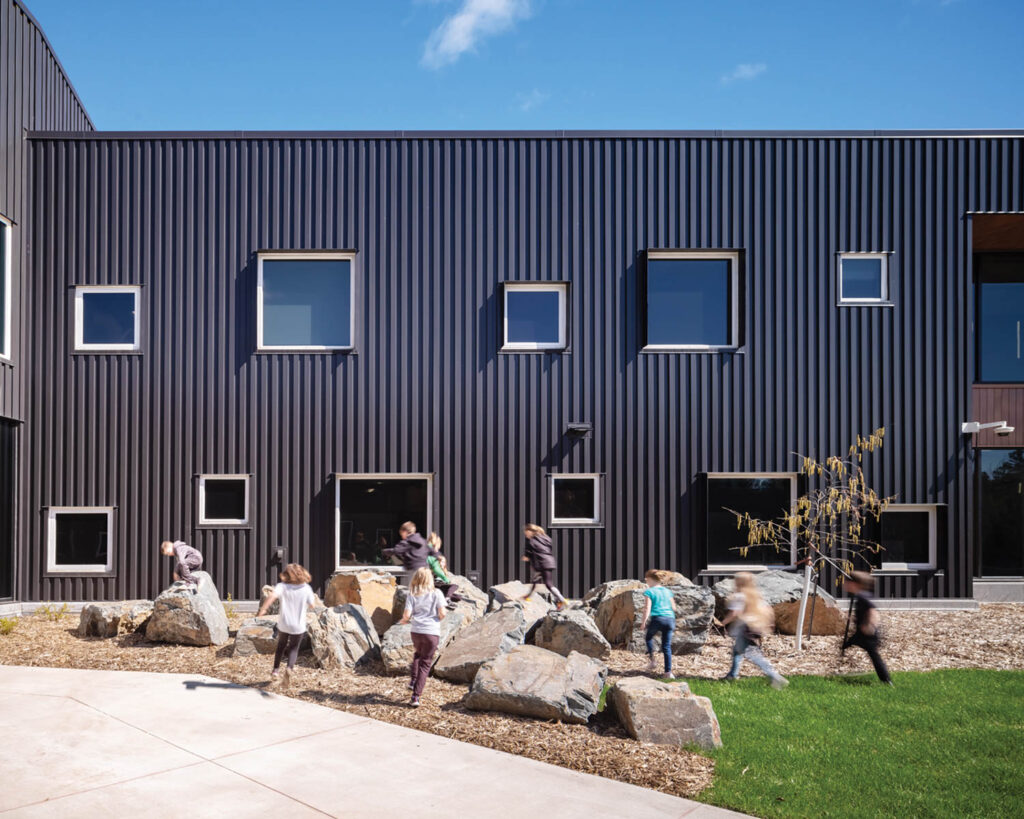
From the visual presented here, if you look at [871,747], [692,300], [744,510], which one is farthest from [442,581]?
[692,300]

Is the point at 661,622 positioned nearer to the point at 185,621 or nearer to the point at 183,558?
the point at 185,621

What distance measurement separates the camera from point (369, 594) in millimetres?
10484

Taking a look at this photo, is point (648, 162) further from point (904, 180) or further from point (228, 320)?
point (228, 320)

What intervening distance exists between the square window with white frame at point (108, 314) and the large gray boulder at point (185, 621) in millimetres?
5661

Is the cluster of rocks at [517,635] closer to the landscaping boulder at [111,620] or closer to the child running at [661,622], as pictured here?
the landscaping boulder at [111,620]

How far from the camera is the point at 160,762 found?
567cm

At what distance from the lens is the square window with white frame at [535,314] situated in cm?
1380

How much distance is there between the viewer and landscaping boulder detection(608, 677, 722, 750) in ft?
20.1

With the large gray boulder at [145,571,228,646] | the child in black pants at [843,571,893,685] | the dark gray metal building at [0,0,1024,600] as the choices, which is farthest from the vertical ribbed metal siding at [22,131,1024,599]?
the child in black pants at [843,571,893,685]

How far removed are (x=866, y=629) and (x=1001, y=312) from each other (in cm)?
1062

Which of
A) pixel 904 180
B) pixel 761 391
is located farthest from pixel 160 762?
pixel 904 180

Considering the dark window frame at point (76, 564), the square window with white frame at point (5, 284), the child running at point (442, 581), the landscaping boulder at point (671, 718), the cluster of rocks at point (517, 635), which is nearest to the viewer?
the landscaping boulder at point (671, 718)

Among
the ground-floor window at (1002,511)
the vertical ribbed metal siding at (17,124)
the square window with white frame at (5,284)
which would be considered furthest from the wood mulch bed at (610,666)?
the square window with white frame at (5,284)

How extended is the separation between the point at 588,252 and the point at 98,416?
916 centimetres
